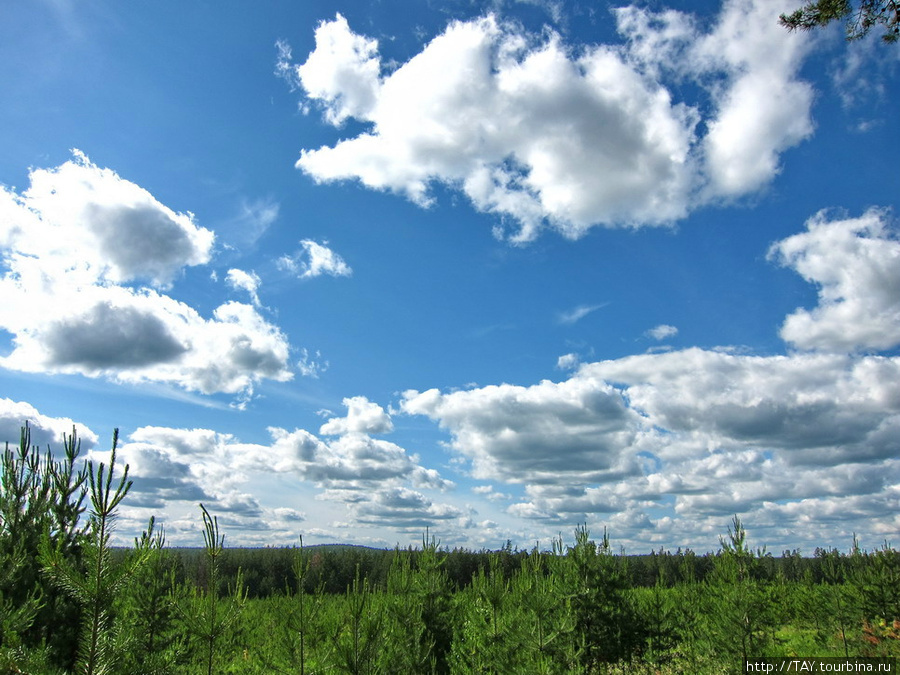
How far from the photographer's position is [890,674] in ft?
49.0

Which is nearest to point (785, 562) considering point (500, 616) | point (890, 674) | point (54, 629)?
point (890, 674)

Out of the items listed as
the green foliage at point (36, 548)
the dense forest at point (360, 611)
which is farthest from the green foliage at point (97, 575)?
the green foliage at point (36, 548)

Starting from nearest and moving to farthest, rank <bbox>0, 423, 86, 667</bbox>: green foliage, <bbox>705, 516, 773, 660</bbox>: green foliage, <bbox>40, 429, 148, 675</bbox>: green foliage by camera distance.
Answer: <bbox>40, 429, 148, 675</bbox>: green foliage → <bbox>0, 423, 86, 667</bbox>: green foliage → <bbox>705, 516, 773, 660</bbox>: green foliage

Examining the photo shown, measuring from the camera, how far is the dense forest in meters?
4.24

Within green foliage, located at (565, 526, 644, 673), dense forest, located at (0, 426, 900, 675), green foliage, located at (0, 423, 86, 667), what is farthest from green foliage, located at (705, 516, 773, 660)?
green foliage, located at (0, 423, 86, 667)

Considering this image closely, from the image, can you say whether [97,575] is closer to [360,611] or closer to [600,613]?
[360,611]

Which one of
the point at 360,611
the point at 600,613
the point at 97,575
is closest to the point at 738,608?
the point at 600,613

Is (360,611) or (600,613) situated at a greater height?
(360,611)

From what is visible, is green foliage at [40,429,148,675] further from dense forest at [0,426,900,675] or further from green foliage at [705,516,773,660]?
green foliage at [705,516,773,660]

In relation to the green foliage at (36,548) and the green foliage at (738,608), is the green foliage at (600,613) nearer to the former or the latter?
the green foliage at (738,608)

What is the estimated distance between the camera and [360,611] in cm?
946

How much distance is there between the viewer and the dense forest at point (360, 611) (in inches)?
167

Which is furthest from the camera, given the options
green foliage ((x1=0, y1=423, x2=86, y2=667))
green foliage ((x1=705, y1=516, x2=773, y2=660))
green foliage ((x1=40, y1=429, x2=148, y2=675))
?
green foliage ((x1=705, y1=516, x2=773, y2=660))

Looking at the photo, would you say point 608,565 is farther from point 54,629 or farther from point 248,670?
point 54,629
